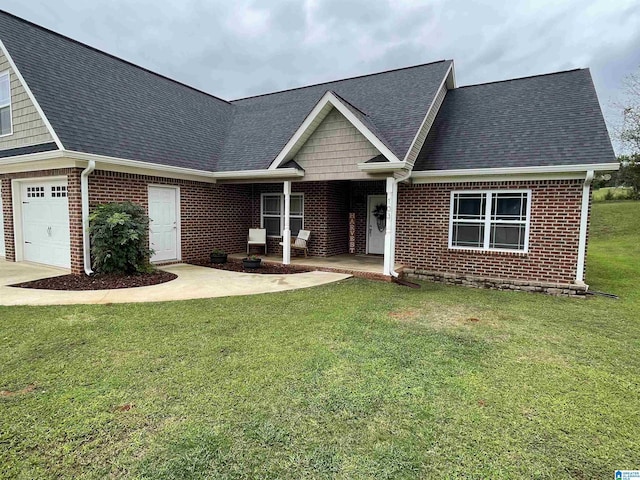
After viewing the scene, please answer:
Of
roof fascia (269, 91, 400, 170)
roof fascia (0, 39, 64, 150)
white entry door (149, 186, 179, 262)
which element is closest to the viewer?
roof fascia (0, 39, 64, 150)

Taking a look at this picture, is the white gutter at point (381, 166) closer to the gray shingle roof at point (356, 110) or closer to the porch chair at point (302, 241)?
the gray shingle roof at point (356, 110)

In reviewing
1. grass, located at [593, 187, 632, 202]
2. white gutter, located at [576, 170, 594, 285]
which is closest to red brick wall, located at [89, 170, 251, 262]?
white gutter, located at [576, 170, 594, 285]

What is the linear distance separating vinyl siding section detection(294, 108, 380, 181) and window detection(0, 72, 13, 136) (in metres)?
7.56

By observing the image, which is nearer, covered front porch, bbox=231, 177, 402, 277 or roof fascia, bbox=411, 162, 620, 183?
roof fascia, bbox=411, 162, 620, 183

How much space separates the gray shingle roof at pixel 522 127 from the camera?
8.43 m

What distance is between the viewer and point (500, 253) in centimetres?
897

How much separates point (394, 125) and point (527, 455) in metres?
8.65

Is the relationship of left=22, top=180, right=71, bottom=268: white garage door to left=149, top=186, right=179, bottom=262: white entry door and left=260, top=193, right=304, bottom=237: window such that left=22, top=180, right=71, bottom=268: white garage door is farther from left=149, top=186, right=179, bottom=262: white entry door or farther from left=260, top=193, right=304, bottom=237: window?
left=260, top=193, right=304, bottom=237: window

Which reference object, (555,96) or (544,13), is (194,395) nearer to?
(555,96)

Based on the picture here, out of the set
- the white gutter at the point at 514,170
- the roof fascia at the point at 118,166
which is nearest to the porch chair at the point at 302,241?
the roof fascia at the point at 118,166

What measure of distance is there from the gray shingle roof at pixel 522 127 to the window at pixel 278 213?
431cm

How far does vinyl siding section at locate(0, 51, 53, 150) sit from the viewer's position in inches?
349

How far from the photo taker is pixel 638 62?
72.6ft

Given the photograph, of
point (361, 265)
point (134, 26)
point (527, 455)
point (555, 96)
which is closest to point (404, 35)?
point (555, 96)
